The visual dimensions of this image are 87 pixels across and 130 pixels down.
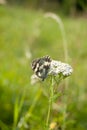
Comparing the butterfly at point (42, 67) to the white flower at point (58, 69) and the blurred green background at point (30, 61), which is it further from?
the blurred green background at point (30, 61)

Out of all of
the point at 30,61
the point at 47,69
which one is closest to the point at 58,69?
the point at 47,69

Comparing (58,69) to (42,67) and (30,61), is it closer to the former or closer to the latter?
(42,67)

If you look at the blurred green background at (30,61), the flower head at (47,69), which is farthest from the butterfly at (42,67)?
the blurred green background at (30,61)

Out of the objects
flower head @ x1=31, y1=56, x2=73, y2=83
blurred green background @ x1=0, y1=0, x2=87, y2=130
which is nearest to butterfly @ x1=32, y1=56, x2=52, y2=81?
flower head @ x1=31, y1=56, x2=73, y2=83

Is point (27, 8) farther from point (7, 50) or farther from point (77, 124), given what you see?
point (77, 124)

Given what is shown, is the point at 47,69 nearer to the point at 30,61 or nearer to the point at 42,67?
the point at 42,67

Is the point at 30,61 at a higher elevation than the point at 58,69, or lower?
higher

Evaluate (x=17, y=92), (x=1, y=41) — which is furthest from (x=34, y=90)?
(x=1, y=41)

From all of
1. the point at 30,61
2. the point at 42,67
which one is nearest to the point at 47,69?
the point at 42,67

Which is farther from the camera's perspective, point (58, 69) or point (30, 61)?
Result: point (30, 61)

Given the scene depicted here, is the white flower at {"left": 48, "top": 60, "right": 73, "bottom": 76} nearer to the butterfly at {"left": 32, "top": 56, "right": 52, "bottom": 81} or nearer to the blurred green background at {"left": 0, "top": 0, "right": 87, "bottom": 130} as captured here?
the butterfly at {"left": 32, "top": 56, "right": 52, "bottom": 81}
